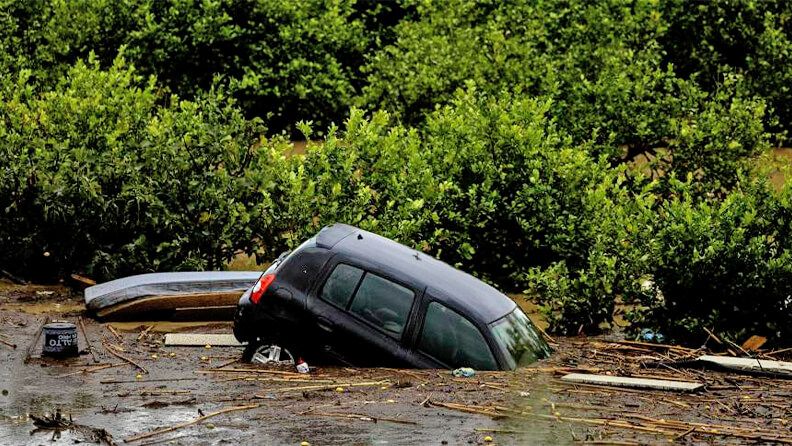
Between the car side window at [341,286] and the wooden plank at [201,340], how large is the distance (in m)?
2.16

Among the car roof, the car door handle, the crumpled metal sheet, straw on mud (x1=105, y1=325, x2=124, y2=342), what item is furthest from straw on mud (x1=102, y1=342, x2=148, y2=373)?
the car roof

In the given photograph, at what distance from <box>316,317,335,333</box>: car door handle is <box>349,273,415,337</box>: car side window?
0.20 meters

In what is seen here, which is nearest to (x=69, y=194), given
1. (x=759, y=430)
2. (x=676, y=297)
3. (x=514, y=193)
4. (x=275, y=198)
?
(x=275, y=198)

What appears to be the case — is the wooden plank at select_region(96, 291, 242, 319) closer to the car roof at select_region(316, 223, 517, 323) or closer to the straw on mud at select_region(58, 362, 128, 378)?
the straw on mud at select_region(58, 362, 128, 378)

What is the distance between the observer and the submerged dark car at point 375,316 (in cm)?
1078

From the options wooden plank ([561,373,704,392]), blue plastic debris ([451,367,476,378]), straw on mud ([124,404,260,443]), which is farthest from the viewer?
blue plastic debris ([451,367,476,378])

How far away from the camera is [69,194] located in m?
15.9

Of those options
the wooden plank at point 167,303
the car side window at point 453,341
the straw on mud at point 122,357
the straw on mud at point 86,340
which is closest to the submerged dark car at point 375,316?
the car side window at point 453,341

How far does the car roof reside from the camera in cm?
1082

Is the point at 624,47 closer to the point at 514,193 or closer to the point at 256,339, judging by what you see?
the point at 514,193

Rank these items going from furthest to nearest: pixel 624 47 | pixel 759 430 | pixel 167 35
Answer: pixel 167 35, pixel 624 47, pixel 759 430

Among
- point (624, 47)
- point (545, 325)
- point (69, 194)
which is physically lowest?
point (545, 325)

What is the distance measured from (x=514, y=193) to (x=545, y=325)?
Result: 1.73 m

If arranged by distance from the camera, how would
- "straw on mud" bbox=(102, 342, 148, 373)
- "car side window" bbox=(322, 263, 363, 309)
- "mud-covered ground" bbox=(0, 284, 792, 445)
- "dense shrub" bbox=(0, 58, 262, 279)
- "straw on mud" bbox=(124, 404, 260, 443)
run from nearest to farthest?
"straw on mud" bbox=(124, 404, 260, 443) < "mud-covered ground" bbox=(0, 284, 792, 445) < "car side window" bbox=(322, 263, 363, 309) < "straw on mud" bbox=(102, 342, 148, 373) < "dense shrub" bbox=(0, 58, 262, 279)
